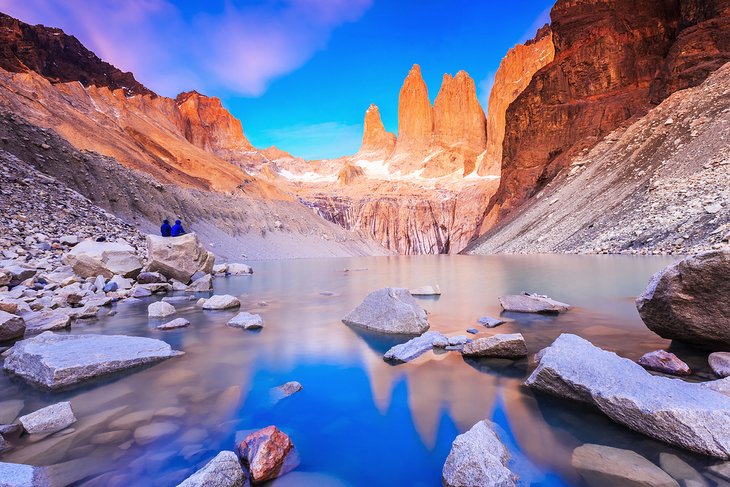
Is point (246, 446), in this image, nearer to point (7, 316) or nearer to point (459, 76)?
point (7, 316)

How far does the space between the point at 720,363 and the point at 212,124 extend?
510ft

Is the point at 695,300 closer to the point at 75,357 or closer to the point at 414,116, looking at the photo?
the point at 75,357

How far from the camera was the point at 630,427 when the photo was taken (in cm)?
329

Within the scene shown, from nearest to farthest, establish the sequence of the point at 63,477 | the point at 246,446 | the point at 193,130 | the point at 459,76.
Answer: the point at 63,477 → the point at 246,446 → the point at 193,130 → the point at 459,76

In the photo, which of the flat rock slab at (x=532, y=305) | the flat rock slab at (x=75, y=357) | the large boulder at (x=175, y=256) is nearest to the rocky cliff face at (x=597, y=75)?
the flat rock slab at (x=532, y=305)

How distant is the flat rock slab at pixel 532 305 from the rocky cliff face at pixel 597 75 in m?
49.2

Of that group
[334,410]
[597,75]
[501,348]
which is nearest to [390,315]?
[501,348]

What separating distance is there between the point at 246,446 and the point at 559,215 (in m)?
44.8

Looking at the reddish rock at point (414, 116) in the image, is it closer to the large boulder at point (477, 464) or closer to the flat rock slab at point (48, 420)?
the flat rock slab at point (48, 420)

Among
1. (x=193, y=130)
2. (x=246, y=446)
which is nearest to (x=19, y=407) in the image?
(x=246, y=446)

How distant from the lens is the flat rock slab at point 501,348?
5422mm

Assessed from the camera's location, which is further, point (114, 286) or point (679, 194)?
point (679, 194)

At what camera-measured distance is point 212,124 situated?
138 meters

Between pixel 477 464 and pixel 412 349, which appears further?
pixel 412 349
